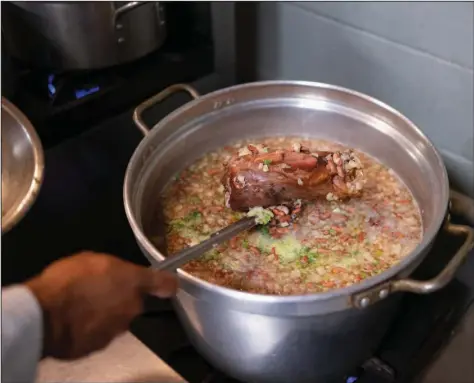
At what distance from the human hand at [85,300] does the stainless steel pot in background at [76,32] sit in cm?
47

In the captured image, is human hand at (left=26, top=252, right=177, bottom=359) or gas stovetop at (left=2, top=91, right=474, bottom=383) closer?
human hand at (left=26, top=252, right=177, bottom=359)

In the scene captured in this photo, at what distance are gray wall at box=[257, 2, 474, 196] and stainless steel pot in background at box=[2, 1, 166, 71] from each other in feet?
1.07

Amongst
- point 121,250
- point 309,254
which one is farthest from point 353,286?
point 121,250

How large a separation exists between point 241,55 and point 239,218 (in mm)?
597

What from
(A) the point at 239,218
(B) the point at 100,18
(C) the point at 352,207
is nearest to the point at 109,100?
(B) the point at 100,18

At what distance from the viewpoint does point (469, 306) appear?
0.94 metres

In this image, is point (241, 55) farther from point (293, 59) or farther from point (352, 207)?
point (352, 207)

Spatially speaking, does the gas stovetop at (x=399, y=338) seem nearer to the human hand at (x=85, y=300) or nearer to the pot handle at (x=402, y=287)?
the pot handle at (x=402, y=287)

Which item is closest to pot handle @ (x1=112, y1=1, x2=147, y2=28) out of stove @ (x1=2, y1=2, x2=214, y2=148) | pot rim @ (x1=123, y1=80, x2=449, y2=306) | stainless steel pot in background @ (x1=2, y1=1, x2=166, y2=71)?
stainless steel pot in background @ (x1=2, y1=1, x2=166, y2=71)

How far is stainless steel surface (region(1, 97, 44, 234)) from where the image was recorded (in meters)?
0.90

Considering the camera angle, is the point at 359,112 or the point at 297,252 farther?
the point at 359,112

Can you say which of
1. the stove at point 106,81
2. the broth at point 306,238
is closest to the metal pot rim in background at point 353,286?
the broth at point 306,238

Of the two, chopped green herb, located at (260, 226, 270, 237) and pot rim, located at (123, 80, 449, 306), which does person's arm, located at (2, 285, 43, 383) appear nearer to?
pot rim, located at (123, 80, 449, 306)

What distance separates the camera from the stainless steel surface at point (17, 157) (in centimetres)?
90
